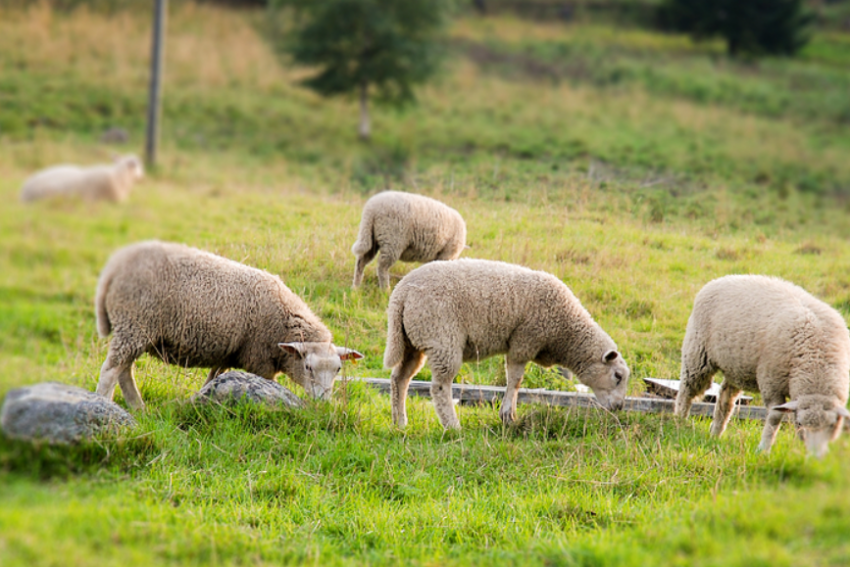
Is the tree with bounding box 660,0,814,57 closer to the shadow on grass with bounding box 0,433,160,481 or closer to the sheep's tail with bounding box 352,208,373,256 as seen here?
the sheep's tail with bounding box 352,208,373,256

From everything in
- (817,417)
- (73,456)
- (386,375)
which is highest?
(817,417)

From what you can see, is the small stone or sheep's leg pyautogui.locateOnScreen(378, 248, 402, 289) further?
the small stone

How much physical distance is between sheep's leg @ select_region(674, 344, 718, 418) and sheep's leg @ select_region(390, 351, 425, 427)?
2090mm

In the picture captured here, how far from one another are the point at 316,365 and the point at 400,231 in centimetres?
195

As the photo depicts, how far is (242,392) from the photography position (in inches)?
197

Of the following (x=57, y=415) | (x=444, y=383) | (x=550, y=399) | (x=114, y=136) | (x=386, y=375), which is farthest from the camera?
(x=114, y=136)

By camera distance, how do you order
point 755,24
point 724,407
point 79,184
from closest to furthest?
point 724,407 < point 79,184 < point 755,24

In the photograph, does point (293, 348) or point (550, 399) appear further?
point (550, 399)

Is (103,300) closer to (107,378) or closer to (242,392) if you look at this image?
(107,378)

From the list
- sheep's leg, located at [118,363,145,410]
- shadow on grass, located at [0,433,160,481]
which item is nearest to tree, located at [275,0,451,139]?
sheep's leg, located at [118,363,145,410]

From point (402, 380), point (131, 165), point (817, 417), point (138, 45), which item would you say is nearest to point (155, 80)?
point (131, 165)

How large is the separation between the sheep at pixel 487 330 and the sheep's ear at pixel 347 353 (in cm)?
28

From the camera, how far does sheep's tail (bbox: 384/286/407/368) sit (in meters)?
5.45

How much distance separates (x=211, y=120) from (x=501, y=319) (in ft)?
51.0
